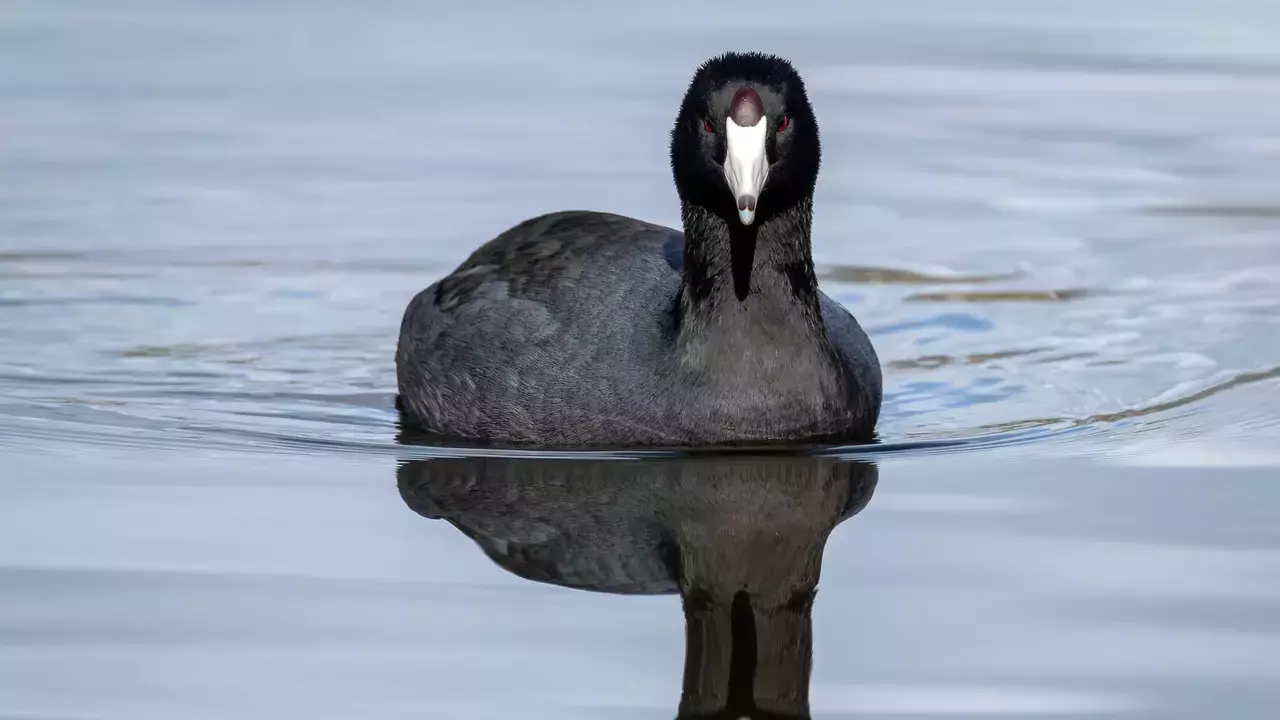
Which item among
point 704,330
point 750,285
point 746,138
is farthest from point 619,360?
point 746,138

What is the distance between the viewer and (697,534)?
560cm

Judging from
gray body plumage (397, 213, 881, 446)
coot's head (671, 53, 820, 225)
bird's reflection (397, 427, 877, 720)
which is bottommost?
bird's reflection (397, 427, 877, 720)

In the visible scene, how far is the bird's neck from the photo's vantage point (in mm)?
6586

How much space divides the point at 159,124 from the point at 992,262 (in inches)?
179

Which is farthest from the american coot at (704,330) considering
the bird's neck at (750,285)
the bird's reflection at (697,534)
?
the bird's reflection at (697,534)

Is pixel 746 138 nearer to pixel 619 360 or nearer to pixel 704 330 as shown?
pixel 704 330

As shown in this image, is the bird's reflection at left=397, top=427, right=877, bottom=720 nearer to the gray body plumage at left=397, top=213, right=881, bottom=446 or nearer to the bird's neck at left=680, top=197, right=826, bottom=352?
the gray body plumage at left=397, top=213, right=881, bottom=446

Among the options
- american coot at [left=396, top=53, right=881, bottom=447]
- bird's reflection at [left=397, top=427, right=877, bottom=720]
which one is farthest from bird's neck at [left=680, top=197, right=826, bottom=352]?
bird's reflection at [left=397, top=427, right=877, bottom=720]

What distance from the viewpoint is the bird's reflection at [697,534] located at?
470cm

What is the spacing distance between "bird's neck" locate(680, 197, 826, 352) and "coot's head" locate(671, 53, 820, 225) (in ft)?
0.21

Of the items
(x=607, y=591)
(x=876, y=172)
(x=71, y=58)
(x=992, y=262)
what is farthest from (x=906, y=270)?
(x=71, y=58)

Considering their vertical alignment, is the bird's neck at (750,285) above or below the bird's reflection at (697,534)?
above

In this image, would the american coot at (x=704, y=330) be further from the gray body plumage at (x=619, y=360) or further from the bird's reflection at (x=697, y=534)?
the bird's reflection at (x=697, y=534)

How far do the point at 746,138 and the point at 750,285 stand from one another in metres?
0.63
